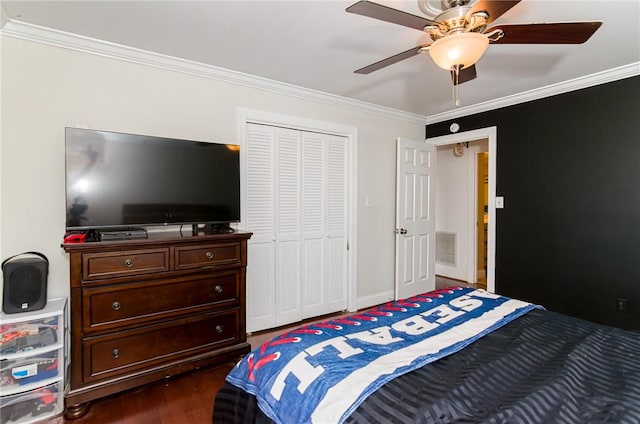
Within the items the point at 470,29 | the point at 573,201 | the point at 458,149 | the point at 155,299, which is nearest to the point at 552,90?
the point at 573,201

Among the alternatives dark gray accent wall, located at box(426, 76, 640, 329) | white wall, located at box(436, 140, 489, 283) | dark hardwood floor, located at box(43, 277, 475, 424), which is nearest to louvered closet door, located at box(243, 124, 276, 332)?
dark hardwood floor, located at box(43, 277, 475, 424)

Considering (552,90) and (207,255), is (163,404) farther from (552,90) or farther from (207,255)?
(552,90)

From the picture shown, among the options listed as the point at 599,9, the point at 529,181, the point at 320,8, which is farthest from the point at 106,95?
the point at 529,181

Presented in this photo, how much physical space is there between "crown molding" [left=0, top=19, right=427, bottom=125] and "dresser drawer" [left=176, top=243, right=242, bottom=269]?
149 centimetres

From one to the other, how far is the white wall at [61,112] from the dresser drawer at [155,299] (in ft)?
1.70

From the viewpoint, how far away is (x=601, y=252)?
2928 mm

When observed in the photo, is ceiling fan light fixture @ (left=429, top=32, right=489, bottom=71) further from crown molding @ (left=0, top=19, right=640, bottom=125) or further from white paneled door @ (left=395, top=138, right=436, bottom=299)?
white paneled door @ (left=395, top=138, right=436, bottom=299)

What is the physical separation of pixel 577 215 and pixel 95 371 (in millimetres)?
4116

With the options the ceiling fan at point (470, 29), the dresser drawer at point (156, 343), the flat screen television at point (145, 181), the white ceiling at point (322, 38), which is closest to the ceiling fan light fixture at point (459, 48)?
the ceiling fan at point (470, 29)

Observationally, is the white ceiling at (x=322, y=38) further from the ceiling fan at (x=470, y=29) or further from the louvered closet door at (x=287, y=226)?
the louvered closet door at (x=287, y=226)

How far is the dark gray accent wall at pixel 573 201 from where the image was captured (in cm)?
279

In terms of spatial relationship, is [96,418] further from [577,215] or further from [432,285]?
[577,215]

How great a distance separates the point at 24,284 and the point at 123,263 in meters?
0.52

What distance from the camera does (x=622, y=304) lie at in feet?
9.25
